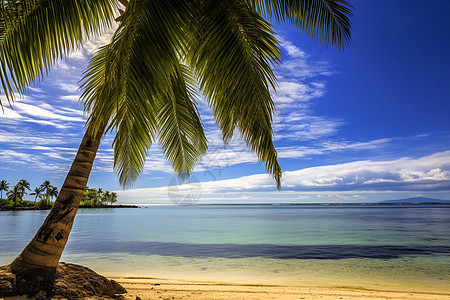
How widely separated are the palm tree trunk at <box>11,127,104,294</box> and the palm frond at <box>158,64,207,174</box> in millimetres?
2316

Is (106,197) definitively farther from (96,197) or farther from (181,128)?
(181,128)

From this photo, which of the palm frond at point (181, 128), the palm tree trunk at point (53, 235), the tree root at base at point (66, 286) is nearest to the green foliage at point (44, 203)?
the palm frond at point (181, 128)

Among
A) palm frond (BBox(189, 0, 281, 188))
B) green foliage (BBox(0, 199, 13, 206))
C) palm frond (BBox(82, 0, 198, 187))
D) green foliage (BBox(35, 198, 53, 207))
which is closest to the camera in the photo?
palm frond (BBox(82, 0, 198, 187))

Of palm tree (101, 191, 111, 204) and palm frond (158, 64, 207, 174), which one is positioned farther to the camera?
palm tree (101, 191, 111, 204)

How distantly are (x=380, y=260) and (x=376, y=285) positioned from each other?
525 cm

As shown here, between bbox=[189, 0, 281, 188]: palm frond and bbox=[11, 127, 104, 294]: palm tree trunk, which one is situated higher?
bbox=[189, 0, 281, 188]: palm frond

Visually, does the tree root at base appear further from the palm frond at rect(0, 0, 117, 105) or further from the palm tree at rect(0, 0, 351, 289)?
the palm frond at rect(0, 0, 117, 105)

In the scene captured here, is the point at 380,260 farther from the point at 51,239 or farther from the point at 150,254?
the point at 51,239

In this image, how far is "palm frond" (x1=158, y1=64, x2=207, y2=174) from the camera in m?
7.14

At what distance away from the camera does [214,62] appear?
4.35 m

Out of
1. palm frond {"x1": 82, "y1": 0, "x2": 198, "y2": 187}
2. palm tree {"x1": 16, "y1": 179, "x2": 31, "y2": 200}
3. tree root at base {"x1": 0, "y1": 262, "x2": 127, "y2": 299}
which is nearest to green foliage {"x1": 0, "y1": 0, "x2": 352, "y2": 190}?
palm frond {"x1": 82, "y1": 0, "x2": 198, "y2": 187}

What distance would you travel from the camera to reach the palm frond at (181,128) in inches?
281

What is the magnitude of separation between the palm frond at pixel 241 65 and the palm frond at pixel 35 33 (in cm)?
203

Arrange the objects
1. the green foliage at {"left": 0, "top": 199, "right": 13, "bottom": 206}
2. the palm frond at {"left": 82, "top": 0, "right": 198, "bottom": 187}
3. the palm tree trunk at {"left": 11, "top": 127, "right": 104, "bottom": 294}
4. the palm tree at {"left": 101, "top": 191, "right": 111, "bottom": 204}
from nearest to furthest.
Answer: the palm frond at {"left": 82, "top": 0, "right": 198, "bottom": 187} < the palm tree trunk at {"left": 11, "top": 127, "right": 104, "bottom": 294} < the green foliage at {"left": 0, "top": 199, "right": 13, "bottom": 206} < the palm tree at {"left": 101, "top": 191, "right": 111, "bottom": 204}
